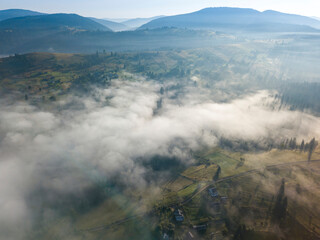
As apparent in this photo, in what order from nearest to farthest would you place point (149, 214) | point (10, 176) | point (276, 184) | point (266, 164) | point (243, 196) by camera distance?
point (149, 214), point (243, 196), point (276, 184), point (10, 176), point (266, 164)

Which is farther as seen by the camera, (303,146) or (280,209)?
(303,146)

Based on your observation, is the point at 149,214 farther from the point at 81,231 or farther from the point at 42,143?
the point at 42,143

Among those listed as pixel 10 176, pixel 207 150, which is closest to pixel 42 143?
pixel 10 176

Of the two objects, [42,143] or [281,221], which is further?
[42,143]

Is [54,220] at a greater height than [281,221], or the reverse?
[281,221]

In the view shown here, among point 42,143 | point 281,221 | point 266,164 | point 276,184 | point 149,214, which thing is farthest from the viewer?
point 42,143

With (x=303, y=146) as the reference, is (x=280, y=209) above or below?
above

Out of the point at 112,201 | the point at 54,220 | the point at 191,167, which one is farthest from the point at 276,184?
the point at 54,220

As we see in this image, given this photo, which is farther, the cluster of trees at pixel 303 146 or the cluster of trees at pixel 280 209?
the cluster of trees at pixel 303 146

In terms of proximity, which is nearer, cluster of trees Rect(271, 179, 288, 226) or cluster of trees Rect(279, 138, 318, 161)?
cluster of trees Rect(271, 179, 288, 226)
